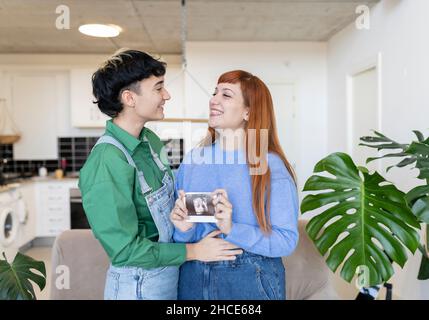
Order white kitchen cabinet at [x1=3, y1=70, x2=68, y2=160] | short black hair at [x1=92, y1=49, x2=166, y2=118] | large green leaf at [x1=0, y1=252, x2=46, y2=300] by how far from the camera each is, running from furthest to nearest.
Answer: white kitchen cabinet at [x1=3, y1=70, x2=68, y2=160], large green leaf at [x1=0, y1=252, x2=46, y2=300], short black hair at [x1=92, y1=49, x2=166, y2=118]

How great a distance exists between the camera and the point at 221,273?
104 centimetres

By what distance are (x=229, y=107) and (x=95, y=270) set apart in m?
0.88

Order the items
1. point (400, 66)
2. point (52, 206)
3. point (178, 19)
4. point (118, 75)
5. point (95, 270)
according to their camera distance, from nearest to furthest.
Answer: point (118, 75)
point (95, 270)
point (400, 66)
point (178, 19)
point (52, 206)

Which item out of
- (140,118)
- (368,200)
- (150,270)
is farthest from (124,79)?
(368,200)

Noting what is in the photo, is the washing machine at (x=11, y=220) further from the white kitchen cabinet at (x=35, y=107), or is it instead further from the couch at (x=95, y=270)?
the couch at (x=95, y=270)

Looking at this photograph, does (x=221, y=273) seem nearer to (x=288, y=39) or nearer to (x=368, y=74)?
(x=368, y=74)

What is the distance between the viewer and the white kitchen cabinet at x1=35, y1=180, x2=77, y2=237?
389 centimetres

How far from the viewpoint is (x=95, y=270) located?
60.2 inches

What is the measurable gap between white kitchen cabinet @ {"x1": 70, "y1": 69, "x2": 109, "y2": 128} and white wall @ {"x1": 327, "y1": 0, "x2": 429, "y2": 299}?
244cm

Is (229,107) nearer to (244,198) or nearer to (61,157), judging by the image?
(244,198)

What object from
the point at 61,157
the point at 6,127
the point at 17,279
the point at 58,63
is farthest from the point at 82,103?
the point at 17,279

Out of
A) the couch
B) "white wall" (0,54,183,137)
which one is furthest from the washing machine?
the couch

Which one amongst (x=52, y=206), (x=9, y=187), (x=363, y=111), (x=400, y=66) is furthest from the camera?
(x=52, y=206)

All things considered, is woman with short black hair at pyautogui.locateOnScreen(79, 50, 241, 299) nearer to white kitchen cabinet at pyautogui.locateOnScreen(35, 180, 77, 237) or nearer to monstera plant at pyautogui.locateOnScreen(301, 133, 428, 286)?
monstera plant at pyautogui.locateOnScreen(301, 133, 428, 286)
